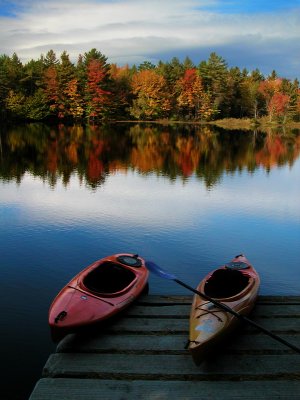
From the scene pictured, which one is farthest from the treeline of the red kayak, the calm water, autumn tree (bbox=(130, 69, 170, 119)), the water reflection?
the red kayak

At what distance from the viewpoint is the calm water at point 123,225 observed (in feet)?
34.0

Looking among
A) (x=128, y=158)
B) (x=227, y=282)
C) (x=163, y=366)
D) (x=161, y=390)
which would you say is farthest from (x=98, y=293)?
(x=128, y=158)

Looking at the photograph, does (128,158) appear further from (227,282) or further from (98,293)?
(98,293)

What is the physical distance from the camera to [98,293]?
28.1ft

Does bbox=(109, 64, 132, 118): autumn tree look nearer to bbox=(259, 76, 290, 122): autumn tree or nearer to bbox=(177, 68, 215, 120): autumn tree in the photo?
bbox=(177, 68, 215, 120): autumn tree

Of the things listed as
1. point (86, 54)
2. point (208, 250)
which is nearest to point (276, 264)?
point (208, 250)

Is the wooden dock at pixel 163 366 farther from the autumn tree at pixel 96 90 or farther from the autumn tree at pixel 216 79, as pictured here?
the autumn tree at pixel 216 79

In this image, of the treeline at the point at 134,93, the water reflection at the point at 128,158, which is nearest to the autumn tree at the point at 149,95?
the treeline at the point at 134,93

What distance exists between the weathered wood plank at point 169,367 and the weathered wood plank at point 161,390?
139 mm

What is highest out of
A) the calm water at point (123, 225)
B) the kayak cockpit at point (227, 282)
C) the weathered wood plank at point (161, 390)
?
the kayak cockpit at point (227, 282)

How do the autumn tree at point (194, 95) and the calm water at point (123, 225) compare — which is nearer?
the calm water at point (123, 225)

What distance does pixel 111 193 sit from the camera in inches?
910

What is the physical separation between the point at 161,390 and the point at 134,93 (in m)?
83.1

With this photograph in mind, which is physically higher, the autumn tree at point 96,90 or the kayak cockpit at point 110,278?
the autumn tree at point 96,90
